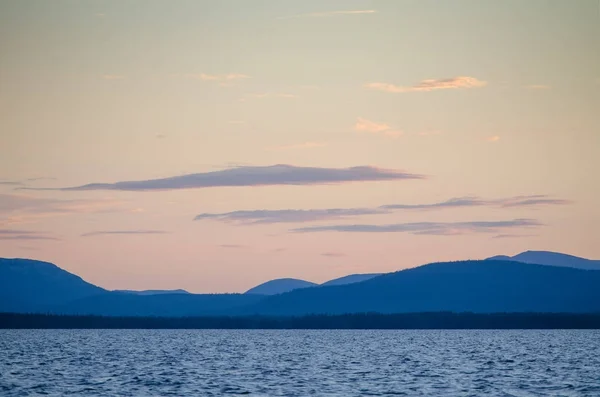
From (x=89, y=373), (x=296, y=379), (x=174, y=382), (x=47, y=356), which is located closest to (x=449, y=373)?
(x=296, y=379)

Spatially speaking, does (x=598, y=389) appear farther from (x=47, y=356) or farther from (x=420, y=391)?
(x=47, y=356)

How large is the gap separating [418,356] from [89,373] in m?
51.6

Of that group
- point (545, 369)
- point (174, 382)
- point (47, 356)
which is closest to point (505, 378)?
point (545, 369)

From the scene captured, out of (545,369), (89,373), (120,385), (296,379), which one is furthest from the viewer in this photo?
(545,369)

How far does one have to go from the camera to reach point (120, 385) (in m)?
78.0

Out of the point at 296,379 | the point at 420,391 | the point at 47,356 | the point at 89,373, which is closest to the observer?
the point at 420,391

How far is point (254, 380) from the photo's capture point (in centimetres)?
8238

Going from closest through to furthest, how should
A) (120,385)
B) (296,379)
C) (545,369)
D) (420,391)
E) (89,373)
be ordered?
(420,391), (120,385), (296,379), (89,373), (545,369)

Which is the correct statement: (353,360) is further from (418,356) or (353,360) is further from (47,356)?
(47,356)

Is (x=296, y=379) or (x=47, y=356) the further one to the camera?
(x=47, y=356)

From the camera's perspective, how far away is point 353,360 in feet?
386

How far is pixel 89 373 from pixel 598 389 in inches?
1760

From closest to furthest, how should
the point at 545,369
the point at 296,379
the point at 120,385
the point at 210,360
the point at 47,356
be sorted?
the point at 120,385, the point at 296,379, the point at 545,369, the point at 210,360, the point at 47,356

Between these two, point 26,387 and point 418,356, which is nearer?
point 26,387
